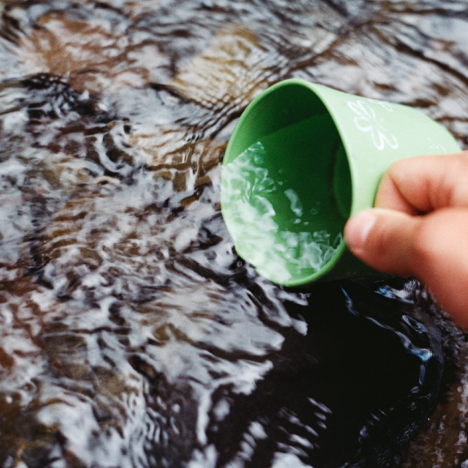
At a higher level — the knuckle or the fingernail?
the knuckle

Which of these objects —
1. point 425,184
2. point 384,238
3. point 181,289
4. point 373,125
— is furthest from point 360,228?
point 181,289

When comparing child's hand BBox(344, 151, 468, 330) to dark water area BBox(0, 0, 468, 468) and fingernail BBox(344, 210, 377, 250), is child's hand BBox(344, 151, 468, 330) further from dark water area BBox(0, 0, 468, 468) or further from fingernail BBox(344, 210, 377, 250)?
dark water area BBox(0, 0, 468, 468)

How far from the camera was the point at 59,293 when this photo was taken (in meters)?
1.44

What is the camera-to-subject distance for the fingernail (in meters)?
1.00

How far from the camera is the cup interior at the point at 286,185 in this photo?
4.96ft

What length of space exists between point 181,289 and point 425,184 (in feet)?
2.55

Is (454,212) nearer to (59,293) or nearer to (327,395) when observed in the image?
(327,395)

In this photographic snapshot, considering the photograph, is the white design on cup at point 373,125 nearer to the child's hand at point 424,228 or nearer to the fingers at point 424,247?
the child's hand at point 424,228

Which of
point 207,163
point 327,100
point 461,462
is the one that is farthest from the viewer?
point 207,163

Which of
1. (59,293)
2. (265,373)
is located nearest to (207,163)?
(59,293)

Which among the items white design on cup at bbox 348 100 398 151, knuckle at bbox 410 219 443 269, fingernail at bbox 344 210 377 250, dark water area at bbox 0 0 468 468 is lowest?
dark water area at bbox 0 0 468 468

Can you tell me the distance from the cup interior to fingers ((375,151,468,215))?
0.44 m

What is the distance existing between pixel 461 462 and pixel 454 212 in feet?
2.40

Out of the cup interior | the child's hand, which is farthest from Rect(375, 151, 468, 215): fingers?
the cup interior
